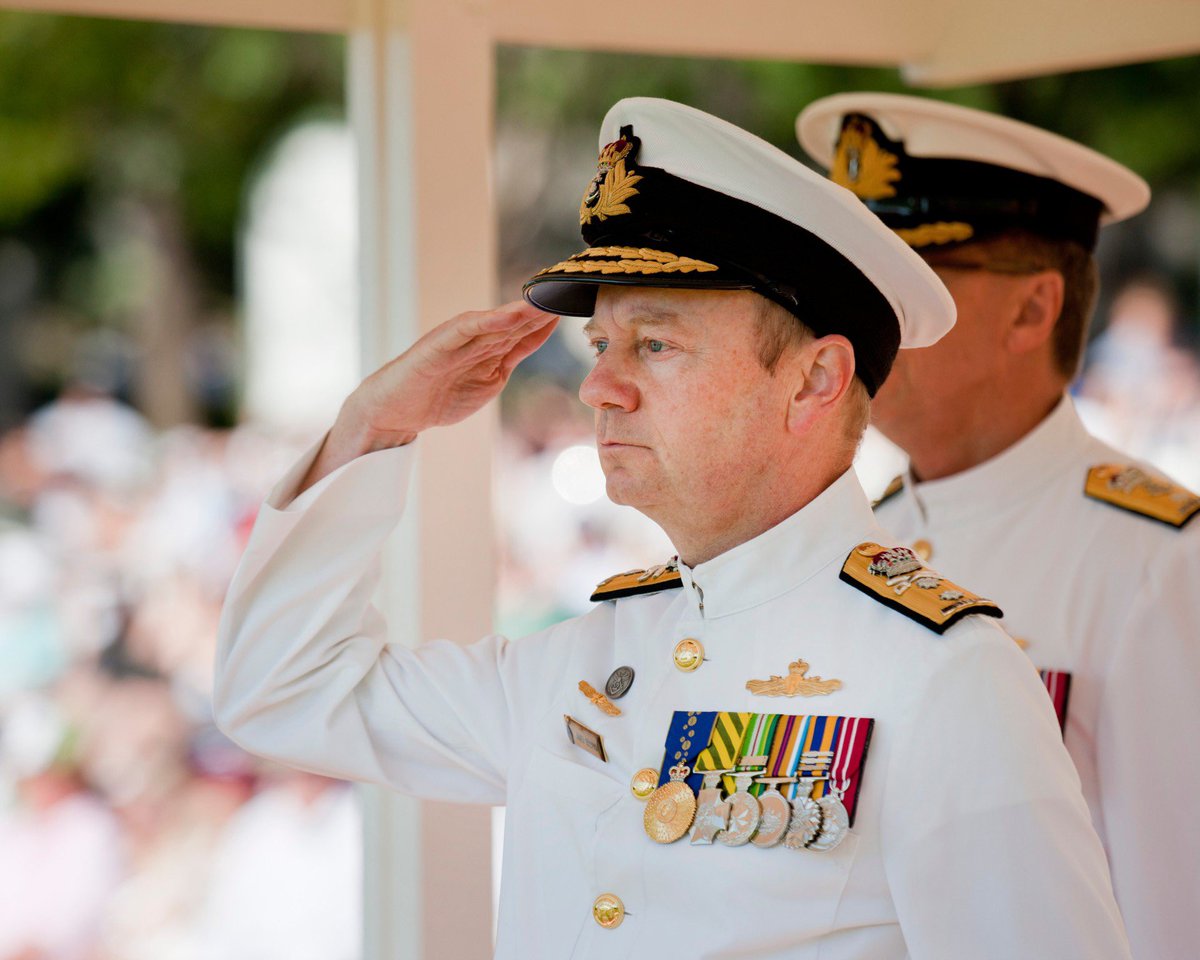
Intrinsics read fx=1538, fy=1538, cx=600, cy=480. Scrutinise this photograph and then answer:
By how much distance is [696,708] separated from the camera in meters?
1.88

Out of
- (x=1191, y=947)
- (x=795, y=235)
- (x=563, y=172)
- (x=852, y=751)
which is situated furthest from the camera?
(x=563, y=172)

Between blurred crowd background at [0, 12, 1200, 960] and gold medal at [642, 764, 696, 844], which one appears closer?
gold medal at [642, 764, 696, 844]

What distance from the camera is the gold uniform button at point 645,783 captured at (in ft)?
5.98

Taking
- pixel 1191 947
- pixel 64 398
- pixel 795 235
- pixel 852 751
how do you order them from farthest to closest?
pixel 64 398 → pixel 1191 947 → pixel 795 235 → pixel 852 751

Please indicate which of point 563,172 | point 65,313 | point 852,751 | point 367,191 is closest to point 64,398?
point 65,313

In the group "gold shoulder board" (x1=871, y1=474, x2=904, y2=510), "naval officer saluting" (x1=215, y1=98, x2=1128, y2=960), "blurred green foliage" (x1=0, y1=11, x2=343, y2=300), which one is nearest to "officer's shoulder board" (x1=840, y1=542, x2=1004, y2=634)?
"naval officer saluting" (x1=215, y1=98, x2=1128, y2=960)

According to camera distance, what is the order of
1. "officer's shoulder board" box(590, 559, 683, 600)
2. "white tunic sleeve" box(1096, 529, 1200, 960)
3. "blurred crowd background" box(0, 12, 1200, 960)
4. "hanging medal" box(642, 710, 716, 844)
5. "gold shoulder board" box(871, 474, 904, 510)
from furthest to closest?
"blurred crowd background" box(0, 12, 1200, 960), "gold shoulder board" box(871, 474, 904, 510), "white tunic sleeve" box(1096, 529, 1200, 960), "officer's shoulder board" box(590, 559, 683, 600), "hanging medal" box(642, 710, 716, 844)

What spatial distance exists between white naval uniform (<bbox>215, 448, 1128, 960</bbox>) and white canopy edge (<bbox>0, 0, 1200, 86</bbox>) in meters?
1.01

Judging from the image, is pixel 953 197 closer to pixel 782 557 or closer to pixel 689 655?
pixel 782 557

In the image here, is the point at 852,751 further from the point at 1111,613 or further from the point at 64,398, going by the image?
the point at 64,398

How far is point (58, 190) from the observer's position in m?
11.3

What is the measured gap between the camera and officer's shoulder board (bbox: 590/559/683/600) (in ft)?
6.92

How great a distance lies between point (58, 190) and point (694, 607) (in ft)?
34.4

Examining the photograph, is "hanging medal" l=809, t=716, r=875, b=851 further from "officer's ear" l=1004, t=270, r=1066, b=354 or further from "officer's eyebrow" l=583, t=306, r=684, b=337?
"officer's ear" l=1004, t=270, r=1066, b=354
